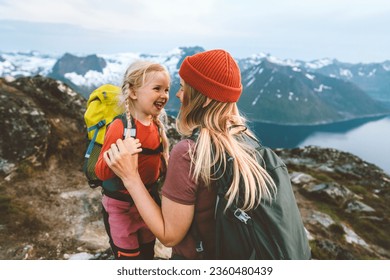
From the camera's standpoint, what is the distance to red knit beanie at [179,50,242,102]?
3.12 metres

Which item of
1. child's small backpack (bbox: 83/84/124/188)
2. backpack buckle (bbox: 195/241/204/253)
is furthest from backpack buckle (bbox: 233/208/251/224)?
child's small backpack (bbox: 83/84/124/188)

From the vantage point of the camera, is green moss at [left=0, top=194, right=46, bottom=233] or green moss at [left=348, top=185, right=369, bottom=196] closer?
green moss at [left=0, top=194, right=46, bottom=233]

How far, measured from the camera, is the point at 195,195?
9.69 feet

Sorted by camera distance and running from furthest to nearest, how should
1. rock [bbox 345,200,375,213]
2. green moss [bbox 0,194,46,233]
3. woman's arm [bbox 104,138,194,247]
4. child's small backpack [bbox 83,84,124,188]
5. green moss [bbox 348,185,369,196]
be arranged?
green moss [bbox 348,185,369,196]
rock [bbox 345,200,375,213]
green moss [bbox 0,194,46,233]
child's small backpack [bbox 83,84,124,188]
woman's arm [bbox 104,138,194,247]

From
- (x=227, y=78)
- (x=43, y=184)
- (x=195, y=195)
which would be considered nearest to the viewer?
(x=195, y=195)

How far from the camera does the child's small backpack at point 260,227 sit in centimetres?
288

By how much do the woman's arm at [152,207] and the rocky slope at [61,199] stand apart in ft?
17.4

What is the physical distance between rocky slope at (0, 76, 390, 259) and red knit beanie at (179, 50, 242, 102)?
6197 mm

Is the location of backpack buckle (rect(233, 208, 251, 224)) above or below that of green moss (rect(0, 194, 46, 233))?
above

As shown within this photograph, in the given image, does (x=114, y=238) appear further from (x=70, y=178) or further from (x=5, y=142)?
(x=5, y=142)

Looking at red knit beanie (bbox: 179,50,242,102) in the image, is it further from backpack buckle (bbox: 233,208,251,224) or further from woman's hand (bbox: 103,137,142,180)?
backpack buckle (bbox: 233,208,251,224)

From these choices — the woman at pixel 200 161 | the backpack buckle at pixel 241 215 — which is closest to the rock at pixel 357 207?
the woman at pixel 200 161
